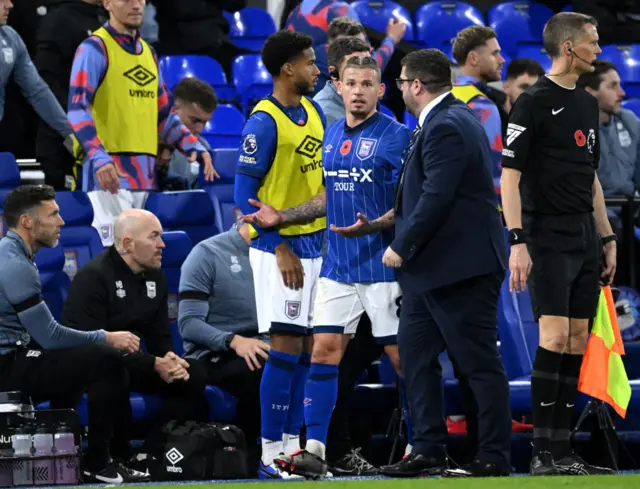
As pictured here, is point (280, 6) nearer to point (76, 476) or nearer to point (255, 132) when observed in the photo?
point (255, 132)

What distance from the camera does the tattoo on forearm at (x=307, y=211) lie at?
6481mm

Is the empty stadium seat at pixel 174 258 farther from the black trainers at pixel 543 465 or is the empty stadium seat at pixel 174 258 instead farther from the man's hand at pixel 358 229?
the black trainers at pixel 543 465

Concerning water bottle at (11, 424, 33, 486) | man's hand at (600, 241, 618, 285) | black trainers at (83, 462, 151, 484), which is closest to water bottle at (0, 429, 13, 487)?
water bottle at (11, 424, 33, 486)

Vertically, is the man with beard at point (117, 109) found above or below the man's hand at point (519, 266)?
above

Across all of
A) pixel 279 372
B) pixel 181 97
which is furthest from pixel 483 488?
pixel 181 97

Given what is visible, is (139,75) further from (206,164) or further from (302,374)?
(302,374)

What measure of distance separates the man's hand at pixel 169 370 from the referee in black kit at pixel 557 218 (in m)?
1.79

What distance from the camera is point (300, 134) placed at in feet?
21.6

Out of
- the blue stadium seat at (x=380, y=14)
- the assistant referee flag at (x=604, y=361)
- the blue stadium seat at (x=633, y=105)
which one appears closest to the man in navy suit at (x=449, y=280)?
the assistant referee flag at (x=604, y=361)

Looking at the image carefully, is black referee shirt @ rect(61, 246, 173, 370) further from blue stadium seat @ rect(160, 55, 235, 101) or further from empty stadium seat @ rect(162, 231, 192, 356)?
blue stadium seat @ rect(160, 55, 235, 101)

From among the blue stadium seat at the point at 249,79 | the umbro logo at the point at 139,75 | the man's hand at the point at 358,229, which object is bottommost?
the man's hand at the point at 358,229

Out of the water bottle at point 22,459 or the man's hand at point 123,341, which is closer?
the water bottle at point 22,459

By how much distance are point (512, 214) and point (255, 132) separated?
1.31 meters

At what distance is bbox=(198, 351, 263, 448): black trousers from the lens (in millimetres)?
7098
